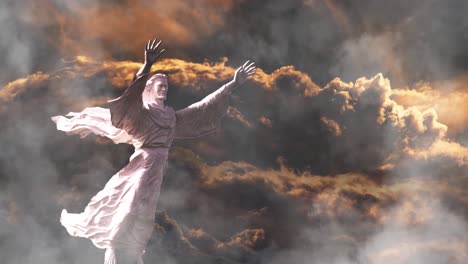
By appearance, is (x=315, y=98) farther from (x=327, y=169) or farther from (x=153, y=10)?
(x=153, y=10)

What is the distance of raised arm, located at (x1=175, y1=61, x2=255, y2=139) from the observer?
712cm

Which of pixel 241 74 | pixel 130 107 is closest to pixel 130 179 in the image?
pixel 130 107

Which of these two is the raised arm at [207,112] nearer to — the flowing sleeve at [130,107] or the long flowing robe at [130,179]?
the long flowing robe at [130,179]

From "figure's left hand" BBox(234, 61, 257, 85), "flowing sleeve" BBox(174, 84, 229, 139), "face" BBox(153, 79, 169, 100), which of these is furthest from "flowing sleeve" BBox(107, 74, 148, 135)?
"figure's left hand" BBox(234, 61, 257, 85)

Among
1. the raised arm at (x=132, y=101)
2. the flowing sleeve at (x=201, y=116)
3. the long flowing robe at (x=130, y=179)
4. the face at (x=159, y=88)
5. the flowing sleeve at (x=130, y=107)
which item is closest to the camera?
the raised arm at (x=132, y=101)

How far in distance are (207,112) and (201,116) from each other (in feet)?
0.23

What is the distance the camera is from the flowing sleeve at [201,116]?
280 inches

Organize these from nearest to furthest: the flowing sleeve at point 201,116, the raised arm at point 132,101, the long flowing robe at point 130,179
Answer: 1. the raised arm at point 132,101
2. the long flowing robe at point 130,179
3. the flowing sleeve at point 201,116

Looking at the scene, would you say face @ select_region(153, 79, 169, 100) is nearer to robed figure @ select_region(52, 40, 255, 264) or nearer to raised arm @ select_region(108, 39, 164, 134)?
robed figure @ select_region(52, 40, 255, 264)

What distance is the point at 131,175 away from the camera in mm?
6719

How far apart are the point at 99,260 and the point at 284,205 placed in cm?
230

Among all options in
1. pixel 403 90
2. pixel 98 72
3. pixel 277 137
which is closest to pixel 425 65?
pixel 403 90

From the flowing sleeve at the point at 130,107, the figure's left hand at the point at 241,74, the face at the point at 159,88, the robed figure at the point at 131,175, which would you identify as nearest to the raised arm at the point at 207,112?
the figure's left hand at the point at 241,74

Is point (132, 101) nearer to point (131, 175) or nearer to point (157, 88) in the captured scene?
point (157, 88)
